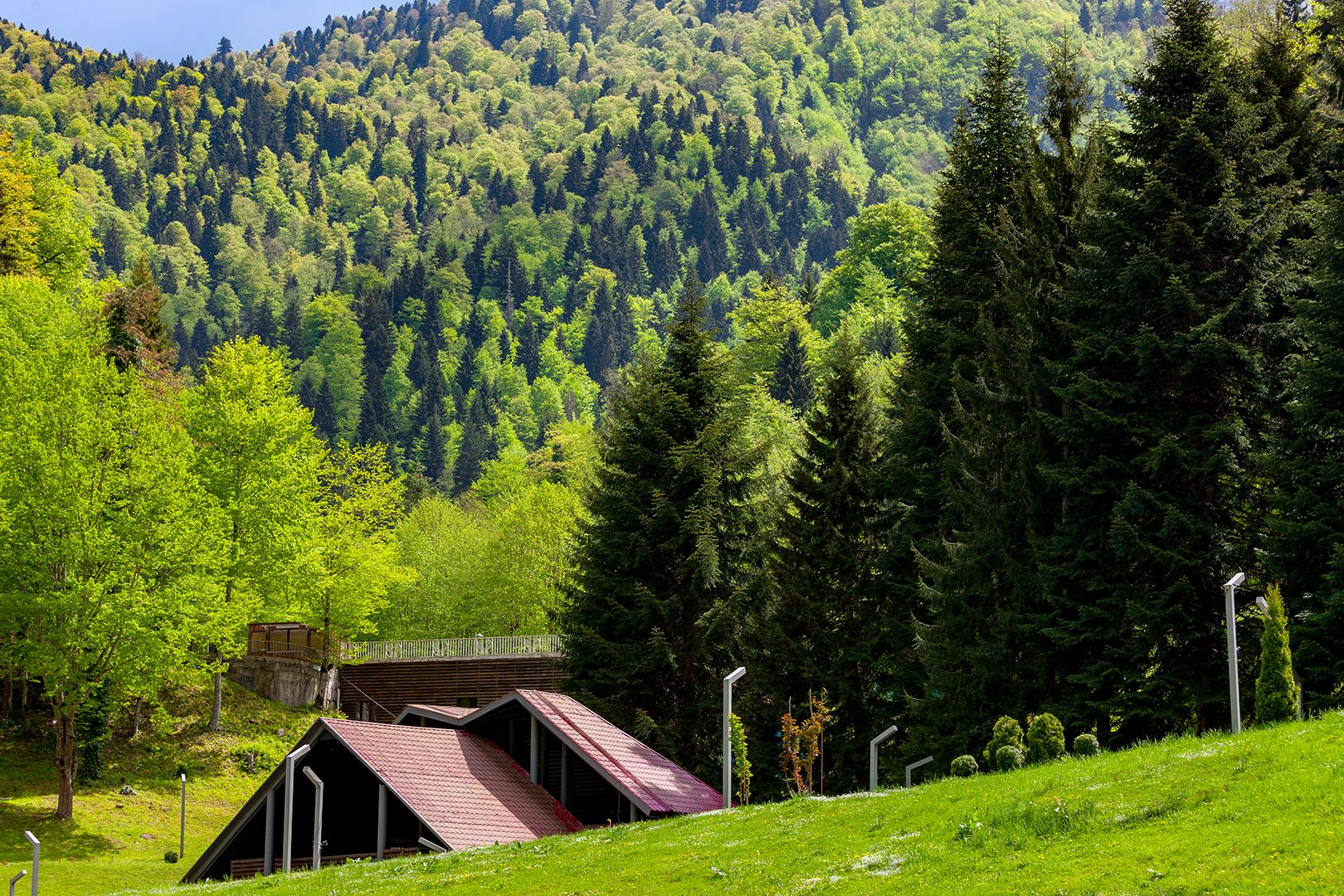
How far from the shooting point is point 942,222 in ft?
159

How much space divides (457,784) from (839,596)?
14.3 metres

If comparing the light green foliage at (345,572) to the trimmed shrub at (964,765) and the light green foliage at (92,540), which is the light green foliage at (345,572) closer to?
the light green foliage at (92,540)

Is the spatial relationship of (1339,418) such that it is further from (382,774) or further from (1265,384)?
(382,774)

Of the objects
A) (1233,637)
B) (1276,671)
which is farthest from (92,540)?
(1276,671)

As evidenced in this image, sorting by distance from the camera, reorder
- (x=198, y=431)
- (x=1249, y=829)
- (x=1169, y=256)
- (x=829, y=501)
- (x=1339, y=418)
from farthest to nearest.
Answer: (x=198, y=431) → (x=829, y=501) → (x=1169, y=256) → (x=1339, y=418) → (x=1249, y=829)

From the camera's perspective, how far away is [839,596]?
47.1 metres

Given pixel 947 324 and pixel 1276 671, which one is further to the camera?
pixel 947 324

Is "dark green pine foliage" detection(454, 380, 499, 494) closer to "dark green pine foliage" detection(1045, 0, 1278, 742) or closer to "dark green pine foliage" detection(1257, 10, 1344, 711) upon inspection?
"dark green pine foliage" detection(1045, 0, 1278, 742)

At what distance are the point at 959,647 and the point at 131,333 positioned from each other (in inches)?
1618

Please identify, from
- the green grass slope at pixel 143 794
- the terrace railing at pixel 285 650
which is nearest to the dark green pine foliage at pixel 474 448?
the terrace railing at pixel 285 650

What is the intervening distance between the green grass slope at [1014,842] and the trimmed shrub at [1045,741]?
93.3 inches

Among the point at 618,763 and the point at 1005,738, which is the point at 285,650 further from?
the point at 1005,738

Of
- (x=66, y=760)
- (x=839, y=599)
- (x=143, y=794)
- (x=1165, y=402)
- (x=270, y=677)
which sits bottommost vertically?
(x=143, y=794)

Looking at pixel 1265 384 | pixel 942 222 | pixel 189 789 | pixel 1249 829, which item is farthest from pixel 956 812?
pixel 189 789
